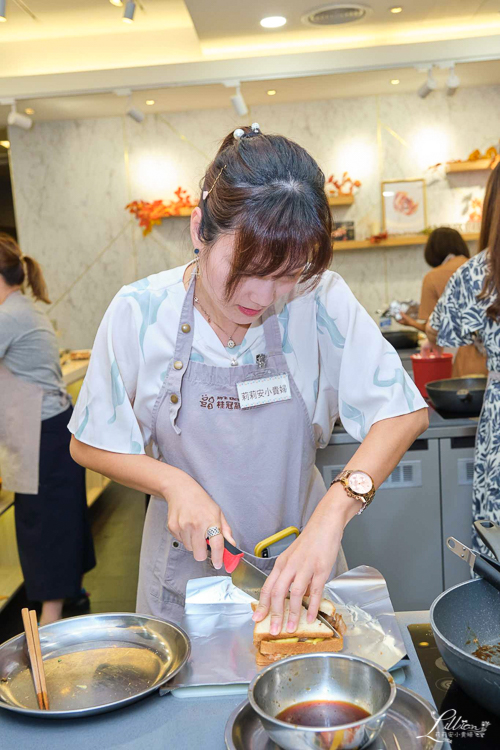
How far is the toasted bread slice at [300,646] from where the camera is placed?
3.29 ft

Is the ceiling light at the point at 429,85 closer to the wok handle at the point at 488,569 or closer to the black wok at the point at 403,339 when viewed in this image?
the black wok at the point at 403,339

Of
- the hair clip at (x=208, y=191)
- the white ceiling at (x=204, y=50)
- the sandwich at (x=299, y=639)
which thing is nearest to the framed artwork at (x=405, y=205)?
the white ceiling at (x=204, y=50)

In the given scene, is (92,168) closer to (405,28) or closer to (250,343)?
(405,28)

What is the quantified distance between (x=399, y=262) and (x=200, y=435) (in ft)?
17.9

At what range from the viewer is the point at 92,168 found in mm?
6516

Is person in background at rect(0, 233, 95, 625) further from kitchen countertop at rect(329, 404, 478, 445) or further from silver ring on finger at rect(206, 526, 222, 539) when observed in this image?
silver ring on finger at rect(206, 526, 222, 539)

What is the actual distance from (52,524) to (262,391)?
212 cm

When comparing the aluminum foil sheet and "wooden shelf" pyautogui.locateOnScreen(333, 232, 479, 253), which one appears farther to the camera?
"wooden shelf" pyautogui.locateOnScreen(333, 232, 479, 253)

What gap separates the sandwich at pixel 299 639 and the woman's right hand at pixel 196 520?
0.13 metres

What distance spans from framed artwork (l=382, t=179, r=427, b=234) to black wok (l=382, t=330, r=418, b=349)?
133 centimetres

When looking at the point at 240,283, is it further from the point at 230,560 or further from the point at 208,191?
the point at 230,560

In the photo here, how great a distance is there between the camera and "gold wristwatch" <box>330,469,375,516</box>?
115cm

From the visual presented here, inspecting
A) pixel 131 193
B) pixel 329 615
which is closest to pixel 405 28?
pixel 131 193

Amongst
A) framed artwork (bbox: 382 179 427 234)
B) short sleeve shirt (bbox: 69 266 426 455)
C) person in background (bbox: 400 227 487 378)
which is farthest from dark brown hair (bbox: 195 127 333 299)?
framed artwork (bbox: 382 179 427 234)
